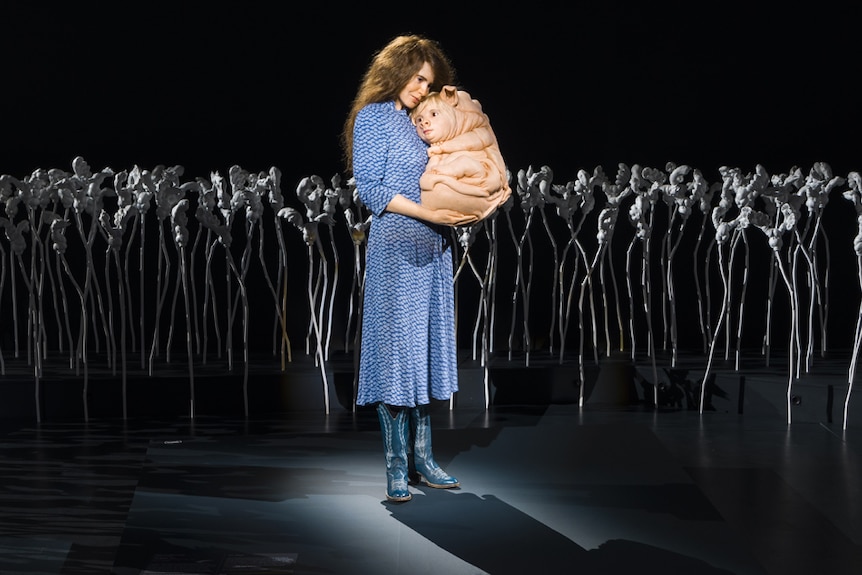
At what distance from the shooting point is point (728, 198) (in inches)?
187

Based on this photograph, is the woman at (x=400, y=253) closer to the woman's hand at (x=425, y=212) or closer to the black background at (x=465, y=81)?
the woman's hand at (x=425, y=212)

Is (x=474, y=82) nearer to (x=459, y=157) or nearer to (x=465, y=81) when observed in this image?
(x=465, y=81)

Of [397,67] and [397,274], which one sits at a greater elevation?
[397,67]

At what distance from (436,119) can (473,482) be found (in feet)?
3.22

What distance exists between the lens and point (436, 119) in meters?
2.83

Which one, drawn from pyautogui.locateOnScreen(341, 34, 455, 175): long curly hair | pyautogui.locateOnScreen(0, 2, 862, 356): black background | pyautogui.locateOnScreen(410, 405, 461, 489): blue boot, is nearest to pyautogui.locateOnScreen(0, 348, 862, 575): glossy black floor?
pyautogui.locateOnScreen(410, 405, 461, 489): blue boot

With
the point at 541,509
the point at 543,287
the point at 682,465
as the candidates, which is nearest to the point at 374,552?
the point at 541,509

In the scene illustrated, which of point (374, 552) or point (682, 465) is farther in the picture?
point (682, 465)

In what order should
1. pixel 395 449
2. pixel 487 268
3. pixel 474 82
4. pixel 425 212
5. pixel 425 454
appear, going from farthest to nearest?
pixel 474 82 → pixel 487 268 → pixel 425 454 → pixel 395 449 → pixel 425 212

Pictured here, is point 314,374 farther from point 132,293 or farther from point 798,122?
point 798,122

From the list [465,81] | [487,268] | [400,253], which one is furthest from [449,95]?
[465,81]

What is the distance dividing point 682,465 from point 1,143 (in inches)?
142

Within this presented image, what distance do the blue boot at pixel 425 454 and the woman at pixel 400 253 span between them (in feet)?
0.31

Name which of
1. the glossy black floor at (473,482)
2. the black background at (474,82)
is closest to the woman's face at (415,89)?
the glossy black floor at (473,482)
